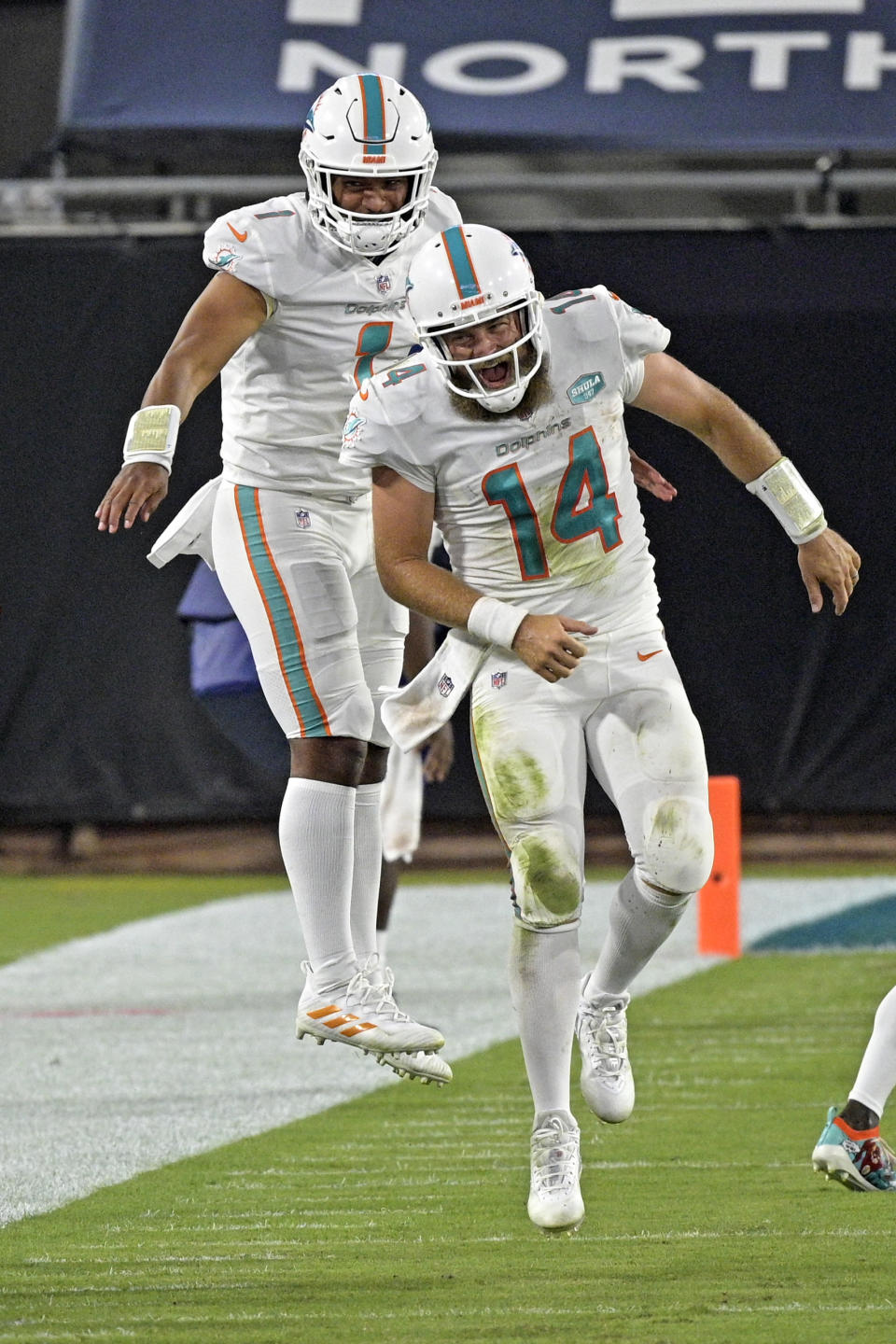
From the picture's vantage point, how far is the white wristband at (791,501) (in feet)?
12.0

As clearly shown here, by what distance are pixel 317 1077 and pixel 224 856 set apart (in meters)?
4.62

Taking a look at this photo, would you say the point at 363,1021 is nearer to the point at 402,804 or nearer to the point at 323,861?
the point at 323,861

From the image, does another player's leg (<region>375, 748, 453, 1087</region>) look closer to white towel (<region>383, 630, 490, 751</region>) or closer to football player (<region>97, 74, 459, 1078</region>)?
football player (<region>97, 74, 459, 1078</region>)

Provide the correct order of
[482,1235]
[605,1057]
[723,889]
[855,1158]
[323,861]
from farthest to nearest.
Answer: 1. [723,889]
2. [323,861]
3. [605,1057]
4. [482,1235]
5. [855,1158]

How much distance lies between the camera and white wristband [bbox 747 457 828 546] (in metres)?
3.66

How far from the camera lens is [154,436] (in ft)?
12.0

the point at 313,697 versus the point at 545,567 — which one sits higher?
the point at 545,567

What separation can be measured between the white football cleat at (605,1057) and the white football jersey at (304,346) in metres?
1.09

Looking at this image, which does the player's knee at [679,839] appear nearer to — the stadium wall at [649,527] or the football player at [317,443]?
the football player at [317,443]

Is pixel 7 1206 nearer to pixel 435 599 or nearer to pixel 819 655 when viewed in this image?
pixel 435 599

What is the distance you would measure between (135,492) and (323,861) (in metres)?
0.77

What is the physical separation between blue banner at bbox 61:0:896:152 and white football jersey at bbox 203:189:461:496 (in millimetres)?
4850

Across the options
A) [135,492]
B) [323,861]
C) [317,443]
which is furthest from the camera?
[317,443]

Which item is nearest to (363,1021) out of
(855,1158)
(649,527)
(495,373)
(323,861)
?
(323,861)
